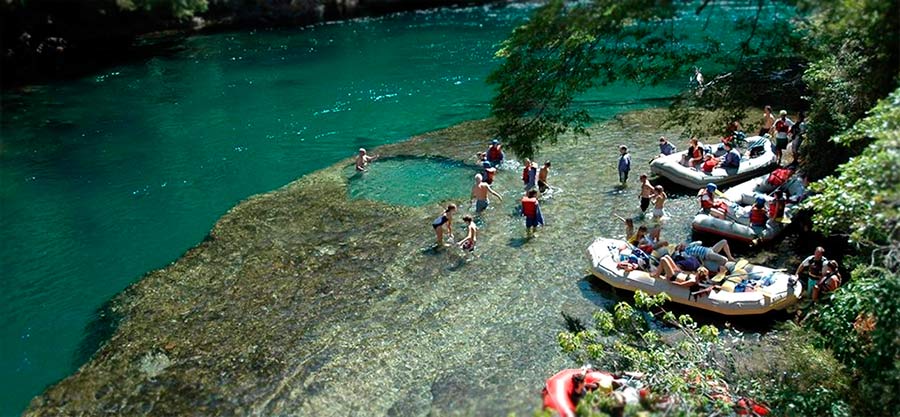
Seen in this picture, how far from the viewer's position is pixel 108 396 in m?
Answer: 11.8

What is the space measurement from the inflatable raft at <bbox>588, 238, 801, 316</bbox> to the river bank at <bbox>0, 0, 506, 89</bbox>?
34948 mm

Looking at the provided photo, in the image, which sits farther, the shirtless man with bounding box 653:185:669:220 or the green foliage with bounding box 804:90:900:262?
the shirtless man with bounding box 653:185:669:220

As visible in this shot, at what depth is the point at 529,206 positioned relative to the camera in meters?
15.9

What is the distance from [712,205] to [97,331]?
559 inches

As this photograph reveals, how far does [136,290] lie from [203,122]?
1493 centimetres

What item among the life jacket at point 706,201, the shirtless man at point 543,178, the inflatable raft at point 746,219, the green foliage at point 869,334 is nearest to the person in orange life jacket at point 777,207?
the inflatable raft at point 746,219

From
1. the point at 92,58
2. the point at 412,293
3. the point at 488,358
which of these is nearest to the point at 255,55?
the point at 92,58

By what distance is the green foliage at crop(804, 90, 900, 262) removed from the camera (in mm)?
6164

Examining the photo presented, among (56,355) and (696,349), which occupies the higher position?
(696,349)

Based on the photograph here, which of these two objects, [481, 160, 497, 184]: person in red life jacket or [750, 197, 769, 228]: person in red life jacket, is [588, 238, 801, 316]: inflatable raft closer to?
[750, 197, 769, 228]: person in red life jacket

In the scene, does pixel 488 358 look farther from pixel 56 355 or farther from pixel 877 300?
pixel 56 355

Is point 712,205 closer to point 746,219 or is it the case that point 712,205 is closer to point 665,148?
point 746,219

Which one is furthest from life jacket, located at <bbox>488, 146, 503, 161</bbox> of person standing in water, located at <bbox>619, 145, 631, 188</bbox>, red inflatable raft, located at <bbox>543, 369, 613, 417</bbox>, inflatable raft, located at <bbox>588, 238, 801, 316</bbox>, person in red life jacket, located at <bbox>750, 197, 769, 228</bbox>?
red inflatable raft, located at <bbox>543, 369, 613, 417</bbox>

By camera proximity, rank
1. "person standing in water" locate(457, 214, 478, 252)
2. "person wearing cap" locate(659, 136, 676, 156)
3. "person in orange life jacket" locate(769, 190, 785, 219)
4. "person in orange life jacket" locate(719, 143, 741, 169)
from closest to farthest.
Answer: "person in orange life jacket" locate(769, 190, 785, 219), "person standing in water" locate(457, 214, 478, 252), "person in orange life jacket" locate(719, 143, 741, 169), "person wearing cap" locate(659, 136, 676, 156)
